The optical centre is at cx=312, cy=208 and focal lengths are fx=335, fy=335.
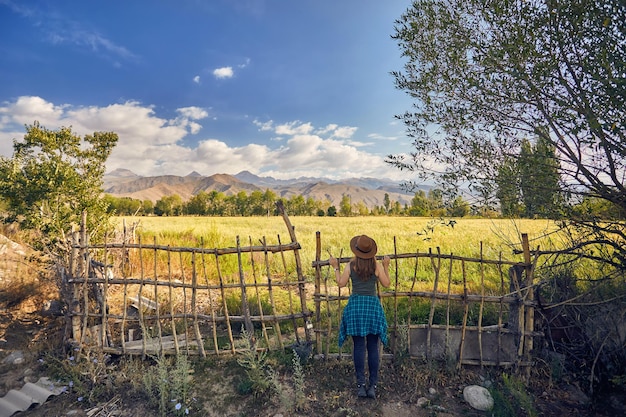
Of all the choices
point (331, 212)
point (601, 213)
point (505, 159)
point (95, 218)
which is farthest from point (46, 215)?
point (331, 212)

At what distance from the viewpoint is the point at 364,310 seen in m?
4.34

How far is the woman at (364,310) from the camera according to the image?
430cm

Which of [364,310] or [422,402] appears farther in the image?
[422,402]

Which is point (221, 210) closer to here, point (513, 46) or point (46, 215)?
point (46, 215)

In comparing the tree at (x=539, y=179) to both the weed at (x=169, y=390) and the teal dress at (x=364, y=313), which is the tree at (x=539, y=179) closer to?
the teal dress at (x=364, y=313)

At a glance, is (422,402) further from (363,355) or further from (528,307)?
(528,307)

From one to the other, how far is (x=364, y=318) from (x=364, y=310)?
0.10 meters

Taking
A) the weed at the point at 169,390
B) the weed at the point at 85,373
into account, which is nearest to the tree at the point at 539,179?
the weed at the point at 169,390

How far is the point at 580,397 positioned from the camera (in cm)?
466

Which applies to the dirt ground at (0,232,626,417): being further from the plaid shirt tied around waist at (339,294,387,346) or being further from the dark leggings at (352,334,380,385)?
the plaid shirt tied around waist at (339,294,387,346)

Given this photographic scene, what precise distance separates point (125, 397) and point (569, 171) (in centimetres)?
716

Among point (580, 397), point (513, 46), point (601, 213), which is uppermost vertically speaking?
point (513, 46)

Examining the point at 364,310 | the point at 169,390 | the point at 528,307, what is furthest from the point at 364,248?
the point at 169,390

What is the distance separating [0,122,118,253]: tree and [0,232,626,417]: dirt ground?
3.59 m
